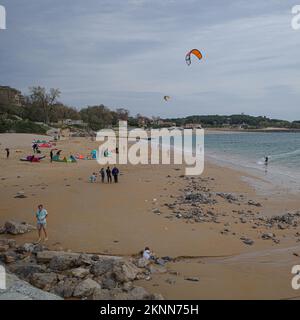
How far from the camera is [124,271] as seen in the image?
6633 mm

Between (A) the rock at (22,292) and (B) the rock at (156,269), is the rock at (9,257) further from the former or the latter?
(B) the rock at (156,269)

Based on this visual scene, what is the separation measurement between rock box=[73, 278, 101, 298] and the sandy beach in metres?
1.00

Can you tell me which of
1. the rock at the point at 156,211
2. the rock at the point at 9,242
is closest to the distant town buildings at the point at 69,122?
the rock at the point at 156,211

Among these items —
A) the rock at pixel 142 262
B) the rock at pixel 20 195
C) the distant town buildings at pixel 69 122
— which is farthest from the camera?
the distant town buildings at pixel 69 122

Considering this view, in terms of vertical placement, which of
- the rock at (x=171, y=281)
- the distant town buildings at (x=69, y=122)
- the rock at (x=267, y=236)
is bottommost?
the rock at (x=171, y=281)

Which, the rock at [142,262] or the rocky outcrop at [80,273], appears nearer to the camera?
the rocky outcrop at [80,273]

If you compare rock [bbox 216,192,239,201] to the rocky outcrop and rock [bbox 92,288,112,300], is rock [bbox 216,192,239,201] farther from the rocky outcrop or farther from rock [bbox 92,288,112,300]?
rock [bbox 92,288,112,300]

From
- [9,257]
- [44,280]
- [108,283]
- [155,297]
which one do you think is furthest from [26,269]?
[155,297]

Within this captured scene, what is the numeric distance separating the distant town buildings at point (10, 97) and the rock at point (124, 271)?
67489mm

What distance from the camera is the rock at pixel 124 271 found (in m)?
6.51

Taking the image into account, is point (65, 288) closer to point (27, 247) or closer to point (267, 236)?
point (27, 247)

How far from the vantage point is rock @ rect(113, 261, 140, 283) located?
651 centimetres

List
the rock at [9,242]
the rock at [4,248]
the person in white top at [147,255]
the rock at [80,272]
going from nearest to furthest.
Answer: the rock at [80,272], the person in white top at [147,255], the rock at [4,248], the rock at [9,242]

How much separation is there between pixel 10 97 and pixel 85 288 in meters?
82.4
